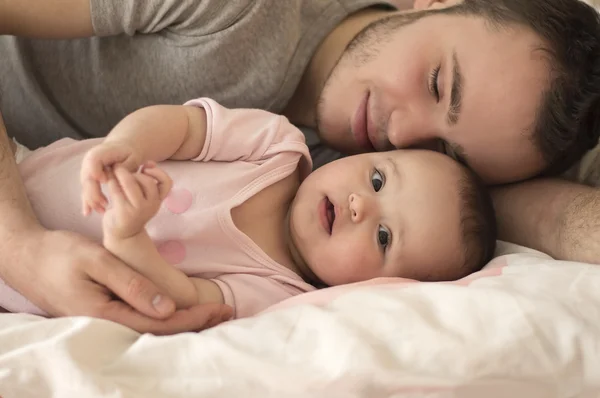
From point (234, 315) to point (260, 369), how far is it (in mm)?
273

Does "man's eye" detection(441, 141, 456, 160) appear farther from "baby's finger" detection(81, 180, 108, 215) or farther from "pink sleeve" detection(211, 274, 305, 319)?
"baby's finger" detection(81, 180, 108, 215)

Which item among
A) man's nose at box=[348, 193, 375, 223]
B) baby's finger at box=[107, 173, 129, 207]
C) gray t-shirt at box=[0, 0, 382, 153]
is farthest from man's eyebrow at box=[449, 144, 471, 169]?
baby's finger at box=[107, 173, 129, 207]

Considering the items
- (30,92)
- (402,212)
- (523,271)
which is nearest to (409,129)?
(402,212)

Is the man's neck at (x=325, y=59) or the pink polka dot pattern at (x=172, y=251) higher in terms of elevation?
the man's neck at (x=325, y=59)

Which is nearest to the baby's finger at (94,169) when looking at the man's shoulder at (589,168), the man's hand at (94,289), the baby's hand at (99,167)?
the baby's hand at (99,167)

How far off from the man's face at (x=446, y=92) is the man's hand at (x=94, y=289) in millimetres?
606

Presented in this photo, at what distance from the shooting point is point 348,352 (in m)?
0.69

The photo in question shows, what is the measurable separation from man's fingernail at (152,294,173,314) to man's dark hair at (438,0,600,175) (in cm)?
78

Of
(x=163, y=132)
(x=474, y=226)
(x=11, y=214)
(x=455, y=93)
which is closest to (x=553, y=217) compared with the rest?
(x=474, y=226)

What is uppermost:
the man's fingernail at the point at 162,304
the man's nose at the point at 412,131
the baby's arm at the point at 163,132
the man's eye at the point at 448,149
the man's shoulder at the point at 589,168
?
the baby's arm at the point at 163,132

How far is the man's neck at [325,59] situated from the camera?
136cm

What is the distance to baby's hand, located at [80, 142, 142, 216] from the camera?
74cm

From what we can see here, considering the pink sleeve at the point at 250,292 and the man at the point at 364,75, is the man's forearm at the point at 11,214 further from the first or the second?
the pink sleeve at the point at 250,292

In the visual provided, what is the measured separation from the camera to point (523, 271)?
35.8 inches
